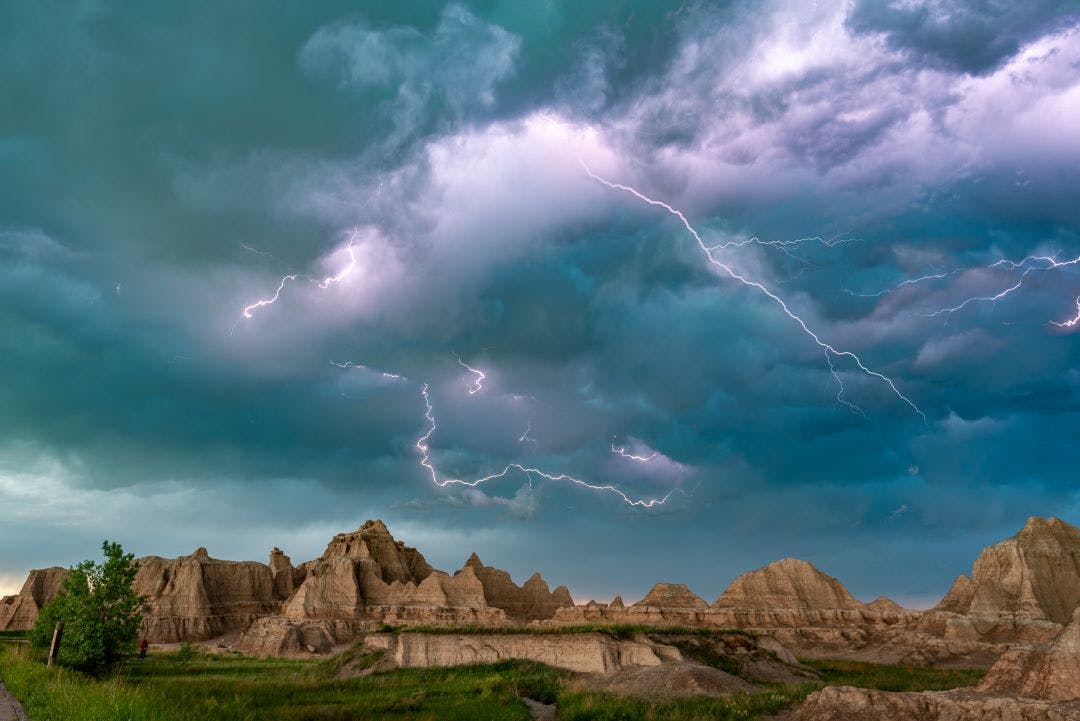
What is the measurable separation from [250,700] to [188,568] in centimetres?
7899

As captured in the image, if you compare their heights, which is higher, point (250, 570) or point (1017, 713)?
point (250, 570)

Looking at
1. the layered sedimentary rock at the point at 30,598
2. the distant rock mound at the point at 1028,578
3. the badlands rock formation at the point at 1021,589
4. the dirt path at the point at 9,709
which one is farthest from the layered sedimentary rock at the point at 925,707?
the layered sedimentary rock at the point at 30,598

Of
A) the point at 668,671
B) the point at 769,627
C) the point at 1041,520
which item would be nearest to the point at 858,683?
the point at 668,671

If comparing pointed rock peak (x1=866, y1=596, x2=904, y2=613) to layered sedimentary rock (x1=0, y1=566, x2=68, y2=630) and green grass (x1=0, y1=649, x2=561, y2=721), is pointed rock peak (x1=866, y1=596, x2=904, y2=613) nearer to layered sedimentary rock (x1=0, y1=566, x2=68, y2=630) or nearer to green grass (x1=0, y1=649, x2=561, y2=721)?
green grass (x1=0, y1=649, x2=561, y2=721)

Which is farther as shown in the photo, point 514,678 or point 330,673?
point 330,673

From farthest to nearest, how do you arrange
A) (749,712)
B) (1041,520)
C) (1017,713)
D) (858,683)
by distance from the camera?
1. (1041,520)
2. (858,683)
3. (749,712)
4. (1017,713)

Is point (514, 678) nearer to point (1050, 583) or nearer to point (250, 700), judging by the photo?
point (250, 700)

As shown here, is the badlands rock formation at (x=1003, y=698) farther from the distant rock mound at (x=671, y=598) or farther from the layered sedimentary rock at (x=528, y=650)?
the distant rock mound at (x=671, y=598)

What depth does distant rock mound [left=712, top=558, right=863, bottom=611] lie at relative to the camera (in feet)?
325

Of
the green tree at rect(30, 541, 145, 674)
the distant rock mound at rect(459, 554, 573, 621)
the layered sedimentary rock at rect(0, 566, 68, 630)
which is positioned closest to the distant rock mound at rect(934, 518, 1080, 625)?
the distant rock mound at rect(459, 554, 573, 621)

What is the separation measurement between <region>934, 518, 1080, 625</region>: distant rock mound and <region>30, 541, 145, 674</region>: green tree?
3442 inches

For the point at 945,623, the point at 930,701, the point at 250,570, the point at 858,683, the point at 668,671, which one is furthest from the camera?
the point at 250,570

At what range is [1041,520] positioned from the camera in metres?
91.3

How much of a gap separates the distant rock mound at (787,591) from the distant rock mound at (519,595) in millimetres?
25356
